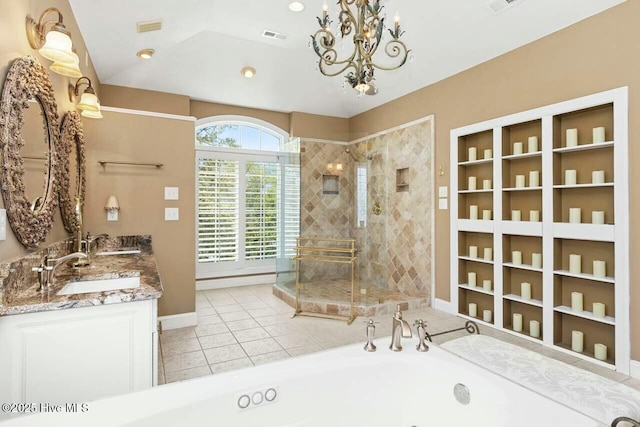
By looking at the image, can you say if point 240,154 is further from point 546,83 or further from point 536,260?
point 536,260

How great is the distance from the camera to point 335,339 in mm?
3482

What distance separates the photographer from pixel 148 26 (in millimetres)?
3375

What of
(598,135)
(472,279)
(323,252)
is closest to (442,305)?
(472,279)

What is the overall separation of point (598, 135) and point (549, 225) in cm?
83

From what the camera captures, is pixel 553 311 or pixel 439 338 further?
pixel 439 338

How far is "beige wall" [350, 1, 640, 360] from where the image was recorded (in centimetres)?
268

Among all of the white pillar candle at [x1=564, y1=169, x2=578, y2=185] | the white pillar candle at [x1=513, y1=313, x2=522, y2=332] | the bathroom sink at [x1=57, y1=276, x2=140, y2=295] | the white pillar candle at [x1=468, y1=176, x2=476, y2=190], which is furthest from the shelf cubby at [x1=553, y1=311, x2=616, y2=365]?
the bathroom sink at [x1=57, y1=276, x2=140, y2=295]

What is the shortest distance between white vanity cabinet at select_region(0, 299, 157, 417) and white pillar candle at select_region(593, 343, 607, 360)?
3299 millimetres

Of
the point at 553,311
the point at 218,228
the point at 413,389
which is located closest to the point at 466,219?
the point at 553,311

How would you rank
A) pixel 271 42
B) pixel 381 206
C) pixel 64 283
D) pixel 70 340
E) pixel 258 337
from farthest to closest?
pixel 381 206
pixel 271 42
pixel 258 337
pixel 64 283
pixel 70 340

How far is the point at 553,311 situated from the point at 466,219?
129 cm

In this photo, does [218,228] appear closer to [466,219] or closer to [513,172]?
[466,219]

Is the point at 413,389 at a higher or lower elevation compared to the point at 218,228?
lower

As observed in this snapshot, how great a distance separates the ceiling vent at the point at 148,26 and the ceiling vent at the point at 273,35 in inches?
50.2
